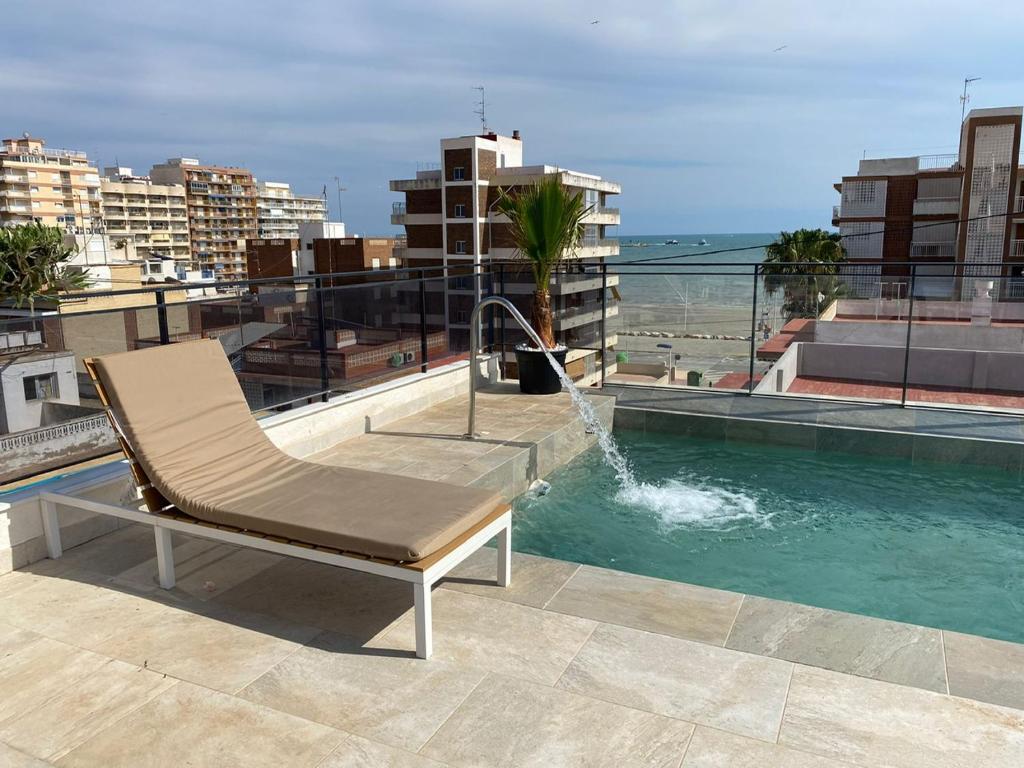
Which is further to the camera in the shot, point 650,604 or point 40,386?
point 40,386

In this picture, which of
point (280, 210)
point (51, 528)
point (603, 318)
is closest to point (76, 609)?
point (51, 528)

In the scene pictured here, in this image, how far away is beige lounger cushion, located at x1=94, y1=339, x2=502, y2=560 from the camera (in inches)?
113

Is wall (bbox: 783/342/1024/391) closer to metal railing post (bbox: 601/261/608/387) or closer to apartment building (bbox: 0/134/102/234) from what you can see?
metal railing post (bbox: 601/261/608/387)

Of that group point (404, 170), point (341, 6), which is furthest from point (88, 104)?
point (341, 6)

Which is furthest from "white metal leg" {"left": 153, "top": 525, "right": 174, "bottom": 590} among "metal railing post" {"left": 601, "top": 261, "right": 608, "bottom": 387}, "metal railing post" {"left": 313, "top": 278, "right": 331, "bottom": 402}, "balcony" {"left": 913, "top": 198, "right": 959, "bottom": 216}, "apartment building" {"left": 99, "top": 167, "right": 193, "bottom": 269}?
"apartment building" {"left": 99, "top": 167, "right": 193, "bottom": 269}

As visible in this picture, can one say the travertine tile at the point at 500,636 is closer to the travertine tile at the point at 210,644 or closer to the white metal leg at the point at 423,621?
the white metal leg at the point at 423,621

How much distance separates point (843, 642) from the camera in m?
2.88

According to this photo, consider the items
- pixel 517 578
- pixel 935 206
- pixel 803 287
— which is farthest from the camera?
pixel 935 206

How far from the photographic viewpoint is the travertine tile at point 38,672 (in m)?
2.49

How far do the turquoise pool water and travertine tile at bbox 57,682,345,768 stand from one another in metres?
2.26

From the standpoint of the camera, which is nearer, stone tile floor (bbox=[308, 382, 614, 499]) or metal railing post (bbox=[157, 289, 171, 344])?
metal railing post (bbox=[157, 289, 171, 344])

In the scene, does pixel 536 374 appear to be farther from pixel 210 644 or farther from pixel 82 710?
pixel 82 710

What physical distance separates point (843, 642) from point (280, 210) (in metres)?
133

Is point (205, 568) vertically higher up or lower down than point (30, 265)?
lower down
